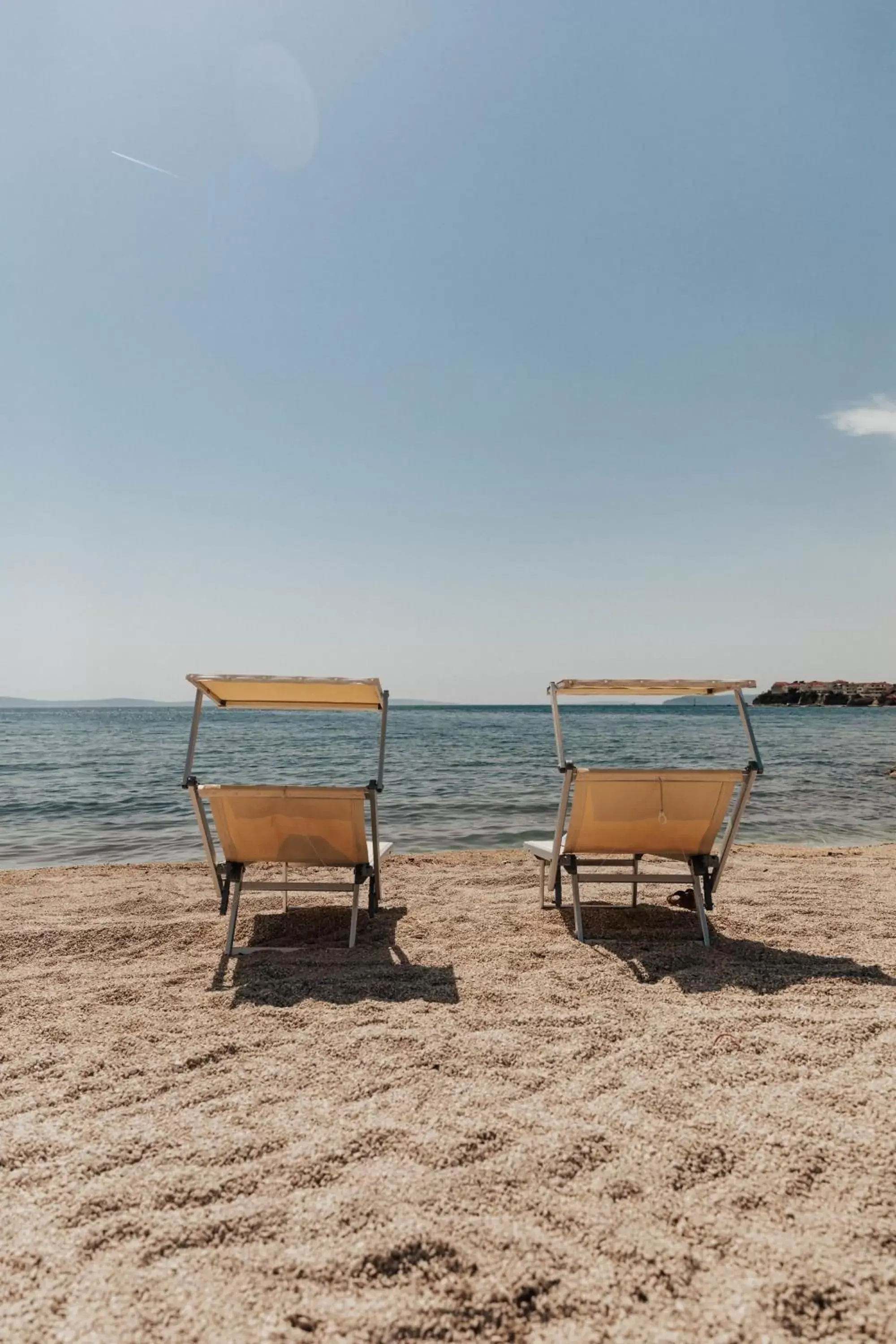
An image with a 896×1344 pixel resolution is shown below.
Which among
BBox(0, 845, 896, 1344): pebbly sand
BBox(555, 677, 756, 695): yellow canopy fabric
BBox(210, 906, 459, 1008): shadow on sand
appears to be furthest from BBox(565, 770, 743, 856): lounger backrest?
BBox(210, 906, 459, 1008): shadow on sand

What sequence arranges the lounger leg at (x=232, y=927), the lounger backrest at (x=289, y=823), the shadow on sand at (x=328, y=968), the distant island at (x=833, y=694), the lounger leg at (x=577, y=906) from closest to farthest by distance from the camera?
the shadow on sand at (x=328, y=968)
the lounger leg at (x=232, y=927)
the lounger backrest at (x=289, y=823)
the lounger leg at (x=577, y=906)
the distant island at (x=833, y=694)

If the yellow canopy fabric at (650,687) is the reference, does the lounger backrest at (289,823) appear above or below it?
below

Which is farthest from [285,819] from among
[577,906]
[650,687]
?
[650,687]

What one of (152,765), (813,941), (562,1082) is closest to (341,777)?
(152,765)

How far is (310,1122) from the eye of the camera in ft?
8.18

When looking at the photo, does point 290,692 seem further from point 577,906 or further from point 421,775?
point 421,775

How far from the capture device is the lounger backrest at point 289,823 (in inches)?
181

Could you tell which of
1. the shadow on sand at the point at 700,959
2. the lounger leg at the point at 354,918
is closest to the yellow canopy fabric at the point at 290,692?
the lounger leg at the point at 354,918

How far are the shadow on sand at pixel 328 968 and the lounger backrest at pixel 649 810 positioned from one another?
53.0 inches

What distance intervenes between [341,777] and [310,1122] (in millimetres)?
19776

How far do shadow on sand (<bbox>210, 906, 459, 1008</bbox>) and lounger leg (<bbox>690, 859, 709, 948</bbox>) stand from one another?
175cm

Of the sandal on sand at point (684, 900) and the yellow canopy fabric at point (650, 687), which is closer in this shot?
the yellow canopy fabric at point (650, 687)

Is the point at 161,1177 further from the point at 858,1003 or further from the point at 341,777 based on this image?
the point at 341,777

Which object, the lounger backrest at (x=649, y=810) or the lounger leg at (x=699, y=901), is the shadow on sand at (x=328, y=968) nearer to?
the lounger backrest at (x=649, y=810)
